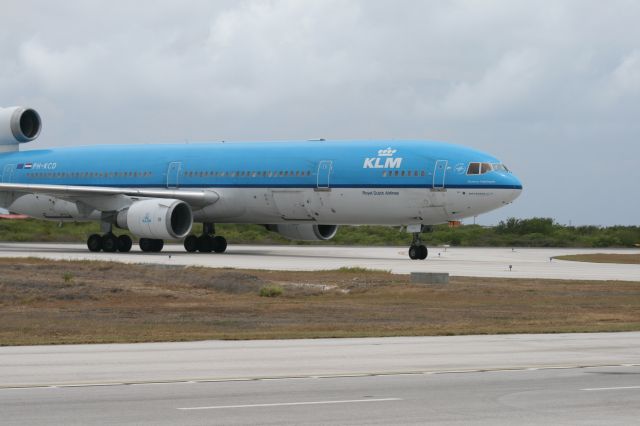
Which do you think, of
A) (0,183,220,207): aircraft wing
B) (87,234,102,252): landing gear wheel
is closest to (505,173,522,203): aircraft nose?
(0,183,220,207): aircraft wing

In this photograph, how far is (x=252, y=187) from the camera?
166ft

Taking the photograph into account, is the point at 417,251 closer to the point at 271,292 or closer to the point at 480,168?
the point at 480,168

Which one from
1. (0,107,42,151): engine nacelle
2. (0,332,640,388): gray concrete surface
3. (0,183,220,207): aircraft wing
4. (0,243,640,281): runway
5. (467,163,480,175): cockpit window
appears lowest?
(0,332,640,388): gray concrete surface

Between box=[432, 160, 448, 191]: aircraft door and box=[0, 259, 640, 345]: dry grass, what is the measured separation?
898cm

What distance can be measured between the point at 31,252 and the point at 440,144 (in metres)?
18.6

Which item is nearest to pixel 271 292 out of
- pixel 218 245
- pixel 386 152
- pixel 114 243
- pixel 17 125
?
pixel 386 152

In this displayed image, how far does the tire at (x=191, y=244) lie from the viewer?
54406mm

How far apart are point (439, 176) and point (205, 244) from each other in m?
13.6

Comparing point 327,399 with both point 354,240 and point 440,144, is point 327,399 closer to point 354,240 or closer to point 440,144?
point 440,144

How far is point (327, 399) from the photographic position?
12391 millimetres

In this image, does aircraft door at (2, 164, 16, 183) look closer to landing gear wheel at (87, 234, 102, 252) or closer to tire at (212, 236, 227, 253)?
landing gear wheel at (87, 234, 102, 252)

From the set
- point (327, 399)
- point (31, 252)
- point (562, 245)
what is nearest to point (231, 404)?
point (327, 399)

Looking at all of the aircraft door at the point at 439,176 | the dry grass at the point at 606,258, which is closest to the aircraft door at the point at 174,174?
the aircraft door at the point at 439,176

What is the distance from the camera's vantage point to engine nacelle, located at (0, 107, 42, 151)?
60.0m
